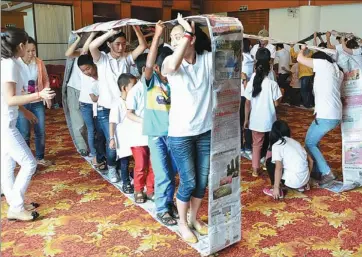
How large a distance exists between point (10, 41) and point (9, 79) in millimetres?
255

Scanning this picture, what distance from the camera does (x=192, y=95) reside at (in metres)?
2.04

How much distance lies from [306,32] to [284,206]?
539 centimetres

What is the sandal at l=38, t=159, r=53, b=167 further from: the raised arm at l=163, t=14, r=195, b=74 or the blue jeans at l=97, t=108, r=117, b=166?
the raised arm at l=163, t=14, r=195, b=74

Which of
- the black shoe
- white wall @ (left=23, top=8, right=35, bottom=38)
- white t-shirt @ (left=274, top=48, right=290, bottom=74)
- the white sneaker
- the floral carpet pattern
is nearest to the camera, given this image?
the floral carpet pattern

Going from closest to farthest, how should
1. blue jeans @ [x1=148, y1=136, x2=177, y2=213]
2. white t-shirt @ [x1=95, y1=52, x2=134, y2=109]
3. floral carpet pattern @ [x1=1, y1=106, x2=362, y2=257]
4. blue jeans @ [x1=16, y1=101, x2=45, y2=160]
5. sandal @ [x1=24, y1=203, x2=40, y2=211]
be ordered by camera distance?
floral carpet pattern @ [x1=1, y1=106, x2=362, y2=257], blue jeans @ [x1=148, y1=136, x2=177, y2=213], sandal @ [x1=24, y1=203, x2=40, y2=211], white t-shirt @ [x1=95, y1=52, x2=134, y2=109], blue jeans @ [x1=16, y1=101, x2=45, y2=160]

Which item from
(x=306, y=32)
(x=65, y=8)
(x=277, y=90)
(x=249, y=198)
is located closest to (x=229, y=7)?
(x=306, y=32)

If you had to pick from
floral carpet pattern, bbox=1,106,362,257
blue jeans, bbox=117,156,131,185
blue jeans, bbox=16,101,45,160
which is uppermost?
blue jeans, bbox=16,101,45,160

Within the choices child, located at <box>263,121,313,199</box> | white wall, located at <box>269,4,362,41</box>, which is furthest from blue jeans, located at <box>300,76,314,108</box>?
child, located at <box>263,121,313,199</box>

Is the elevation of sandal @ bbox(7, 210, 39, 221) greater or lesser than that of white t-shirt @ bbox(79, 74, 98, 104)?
lesser

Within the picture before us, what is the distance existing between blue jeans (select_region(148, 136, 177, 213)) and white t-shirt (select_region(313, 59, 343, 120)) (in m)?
1.39

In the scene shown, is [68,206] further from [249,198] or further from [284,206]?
[284,206]

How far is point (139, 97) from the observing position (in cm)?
268

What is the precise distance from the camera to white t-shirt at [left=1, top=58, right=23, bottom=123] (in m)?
2.31

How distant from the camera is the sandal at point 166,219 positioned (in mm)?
2547
